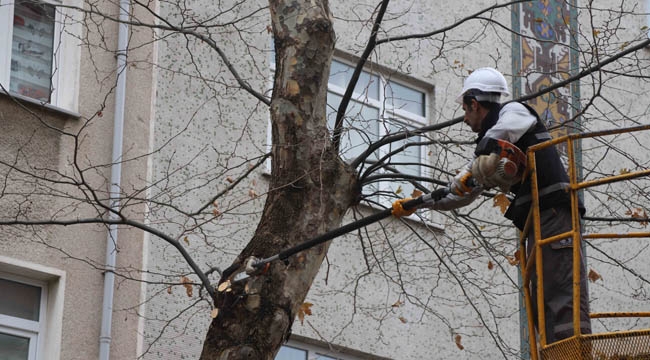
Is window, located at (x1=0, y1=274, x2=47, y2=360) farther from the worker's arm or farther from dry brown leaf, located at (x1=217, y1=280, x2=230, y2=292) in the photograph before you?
the worker's arm

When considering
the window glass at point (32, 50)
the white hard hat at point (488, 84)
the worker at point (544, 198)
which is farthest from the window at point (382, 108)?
the worker at point (544, 198)

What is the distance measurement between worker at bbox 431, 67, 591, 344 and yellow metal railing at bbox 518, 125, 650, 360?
0.07 metres

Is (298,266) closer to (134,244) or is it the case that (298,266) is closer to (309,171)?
(309,171)

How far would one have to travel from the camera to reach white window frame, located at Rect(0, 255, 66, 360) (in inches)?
441

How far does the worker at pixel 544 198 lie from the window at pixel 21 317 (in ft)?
16.2

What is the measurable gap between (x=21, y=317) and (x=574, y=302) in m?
5.97

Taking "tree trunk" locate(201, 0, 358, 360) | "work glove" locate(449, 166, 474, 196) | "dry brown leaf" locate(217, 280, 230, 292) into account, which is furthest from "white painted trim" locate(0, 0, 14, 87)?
"work glove" locate(449, 166, 474, 196)

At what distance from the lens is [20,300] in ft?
37.4

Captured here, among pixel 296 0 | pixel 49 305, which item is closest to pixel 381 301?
pixel 49 305

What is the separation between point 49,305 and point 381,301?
12.0 ft

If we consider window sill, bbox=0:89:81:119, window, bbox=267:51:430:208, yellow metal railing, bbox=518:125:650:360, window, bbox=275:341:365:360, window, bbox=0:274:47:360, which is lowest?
yellow metal railing, bbox=518:125:650:360

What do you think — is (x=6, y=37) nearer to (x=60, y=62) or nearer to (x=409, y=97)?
(x=60, y=62)

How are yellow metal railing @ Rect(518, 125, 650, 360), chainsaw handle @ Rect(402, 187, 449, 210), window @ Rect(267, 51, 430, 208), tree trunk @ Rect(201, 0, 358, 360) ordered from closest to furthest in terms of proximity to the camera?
yellow metal railing @ Rect(518, 125, 650, 360), chainsaw handle @ Rect(402, 187, 449, 210), tree trunk @ Rect(201, 0, 358, 360), window @ Rect(267, 51, 430, 208)

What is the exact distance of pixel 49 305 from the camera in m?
11.5
